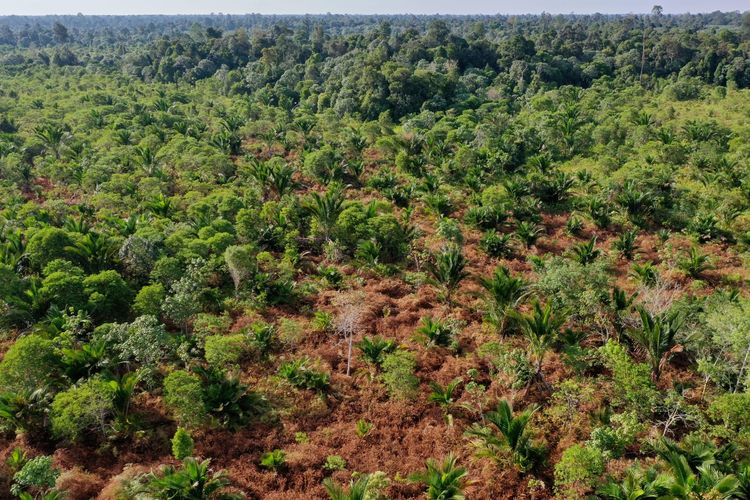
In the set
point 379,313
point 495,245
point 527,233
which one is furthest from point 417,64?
point 379,313

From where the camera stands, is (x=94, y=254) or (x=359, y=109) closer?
(x=94, y=254)

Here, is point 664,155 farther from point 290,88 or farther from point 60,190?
point 290,88

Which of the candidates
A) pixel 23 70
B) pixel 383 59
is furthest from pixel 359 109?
pixel 23 70

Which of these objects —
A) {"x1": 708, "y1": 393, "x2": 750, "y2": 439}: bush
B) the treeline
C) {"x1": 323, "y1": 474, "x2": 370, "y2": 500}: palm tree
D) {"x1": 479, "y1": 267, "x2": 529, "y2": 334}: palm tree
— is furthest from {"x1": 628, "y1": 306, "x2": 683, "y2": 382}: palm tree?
the treeline

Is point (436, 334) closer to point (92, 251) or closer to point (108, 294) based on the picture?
point (108, 294)

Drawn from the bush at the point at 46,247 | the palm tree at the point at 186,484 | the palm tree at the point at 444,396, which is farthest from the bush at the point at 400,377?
the bush at the point at 46,247

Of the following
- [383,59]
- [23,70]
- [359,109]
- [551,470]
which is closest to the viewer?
[551,470]

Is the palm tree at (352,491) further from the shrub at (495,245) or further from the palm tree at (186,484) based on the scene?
the shrub at (495,245)

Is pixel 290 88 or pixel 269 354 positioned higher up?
pixel 290 88
